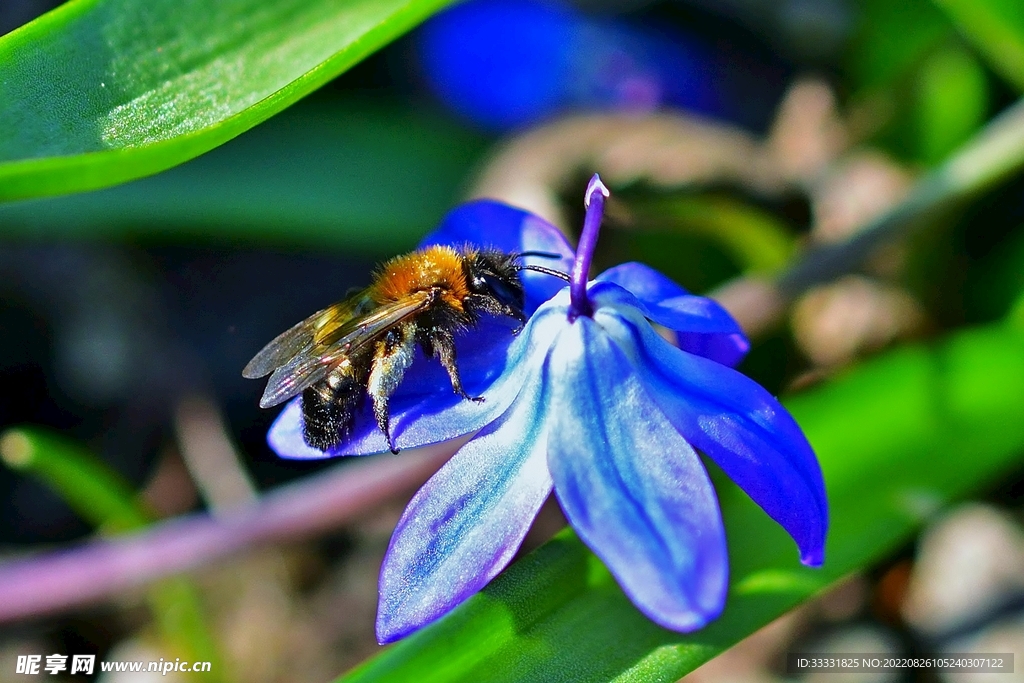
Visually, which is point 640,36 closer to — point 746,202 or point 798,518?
point 746,202

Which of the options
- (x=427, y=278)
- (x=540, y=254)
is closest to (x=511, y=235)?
(x=540, y=254)

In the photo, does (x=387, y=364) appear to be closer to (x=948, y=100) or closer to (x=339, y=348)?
(x=339, y=348)

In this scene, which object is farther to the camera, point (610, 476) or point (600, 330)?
point (600, 330)

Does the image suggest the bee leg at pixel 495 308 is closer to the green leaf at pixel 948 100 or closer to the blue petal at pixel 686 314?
the blue petal at pixel 686 314

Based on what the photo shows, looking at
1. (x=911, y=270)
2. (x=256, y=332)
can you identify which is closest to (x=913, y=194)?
(x=911, y=270)

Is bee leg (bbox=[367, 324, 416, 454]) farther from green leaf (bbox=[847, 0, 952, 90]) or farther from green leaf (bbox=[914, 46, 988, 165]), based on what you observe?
green leaf (bbox=[847, 0, 952, 90])

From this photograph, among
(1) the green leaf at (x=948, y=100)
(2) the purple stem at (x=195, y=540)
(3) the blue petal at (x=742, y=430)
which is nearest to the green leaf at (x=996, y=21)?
(1) the green leaf at (x=948, y=100)
